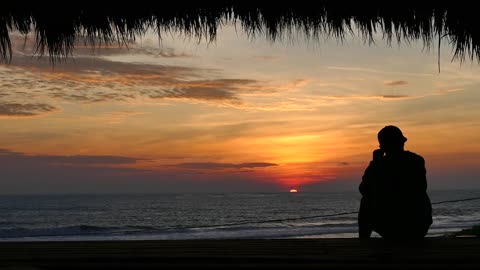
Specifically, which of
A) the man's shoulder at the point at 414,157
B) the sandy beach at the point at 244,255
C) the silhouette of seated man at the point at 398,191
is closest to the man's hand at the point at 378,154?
the silhouette of seated man at the point at 398,191

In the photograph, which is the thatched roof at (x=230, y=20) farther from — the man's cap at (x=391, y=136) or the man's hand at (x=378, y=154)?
the man's hand at (x=378, y=154)

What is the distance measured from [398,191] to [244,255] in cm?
121

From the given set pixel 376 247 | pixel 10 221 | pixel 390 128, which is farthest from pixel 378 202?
pixel 10 221

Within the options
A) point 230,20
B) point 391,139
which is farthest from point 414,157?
point 230,20

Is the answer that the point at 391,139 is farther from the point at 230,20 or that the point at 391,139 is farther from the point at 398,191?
the point at 230,20

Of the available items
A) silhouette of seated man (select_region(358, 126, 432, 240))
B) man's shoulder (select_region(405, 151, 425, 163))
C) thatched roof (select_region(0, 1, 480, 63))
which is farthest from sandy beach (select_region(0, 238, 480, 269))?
thatched roof (select_region(0, 1, 480, 63))

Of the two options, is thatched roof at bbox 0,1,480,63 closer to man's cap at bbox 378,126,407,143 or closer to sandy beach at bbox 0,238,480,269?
man's cap at bbox 378,126,407,143

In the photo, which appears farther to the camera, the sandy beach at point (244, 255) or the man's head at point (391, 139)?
the man's head at point (391, 139)

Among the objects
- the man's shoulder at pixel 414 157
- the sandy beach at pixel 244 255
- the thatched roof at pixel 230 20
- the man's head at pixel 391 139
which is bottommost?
the sandy beach at pixel 244 255

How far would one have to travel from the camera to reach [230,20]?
2.59m

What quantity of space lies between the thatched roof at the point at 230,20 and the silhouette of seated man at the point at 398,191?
58 cm

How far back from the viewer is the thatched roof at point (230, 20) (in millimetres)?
2523

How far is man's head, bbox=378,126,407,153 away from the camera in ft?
9.50

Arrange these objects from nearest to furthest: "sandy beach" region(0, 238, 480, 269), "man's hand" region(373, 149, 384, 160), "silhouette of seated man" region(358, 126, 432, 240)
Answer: "sandy beach" region(0, 238, 480, 269)
"silhouette of seated man" region(358, 126, 432, 240)
"man's hand" region(373, 149, 384, 160)
